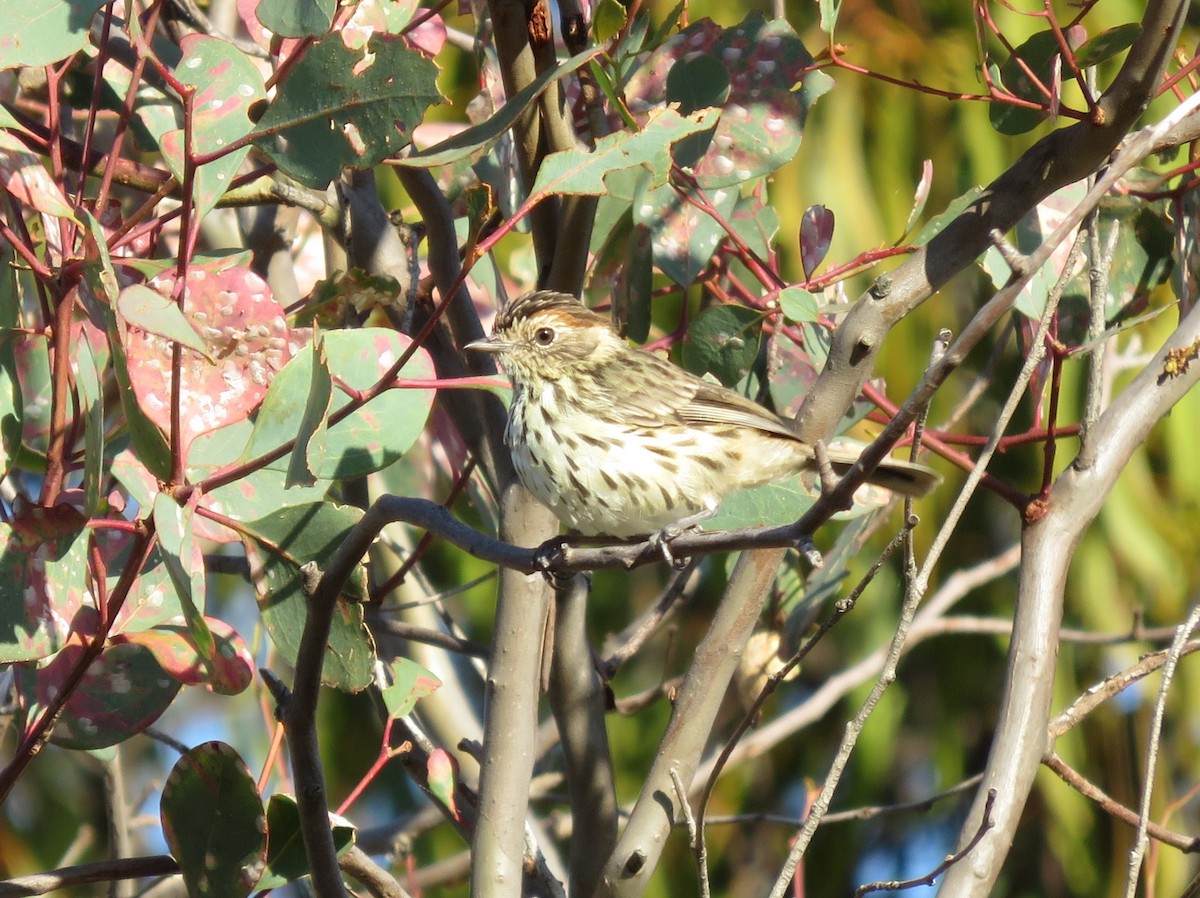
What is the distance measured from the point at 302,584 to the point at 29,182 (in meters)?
0.87

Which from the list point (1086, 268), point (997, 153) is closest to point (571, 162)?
point (1086, 268)

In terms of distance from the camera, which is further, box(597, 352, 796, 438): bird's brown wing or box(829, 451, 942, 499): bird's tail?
box(597, 352, 796, 438): bird's brown wing

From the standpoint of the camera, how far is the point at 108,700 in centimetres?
271

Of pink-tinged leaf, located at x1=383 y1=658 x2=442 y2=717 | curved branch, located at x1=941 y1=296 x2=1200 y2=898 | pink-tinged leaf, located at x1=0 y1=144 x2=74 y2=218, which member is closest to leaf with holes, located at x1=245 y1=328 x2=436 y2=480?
pink-tinged leaf, located at x1=0 y1=144 x2=74 y2=218

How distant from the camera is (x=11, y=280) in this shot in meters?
2.69

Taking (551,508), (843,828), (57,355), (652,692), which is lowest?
(843,828)

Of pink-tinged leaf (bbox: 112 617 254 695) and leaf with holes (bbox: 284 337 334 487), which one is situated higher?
leaf with holes (bbox: 284 337 334 487)

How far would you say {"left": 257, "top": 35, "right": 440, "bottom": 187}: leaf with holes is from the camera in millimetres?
2395

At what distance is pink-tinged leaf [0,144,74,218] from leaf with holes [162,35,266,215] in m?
0.20

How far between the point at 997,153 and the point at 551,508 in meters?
3.28

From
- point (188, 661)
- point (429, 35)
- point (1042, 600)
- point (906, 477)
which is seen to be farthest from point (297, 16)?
point (1042, 600)

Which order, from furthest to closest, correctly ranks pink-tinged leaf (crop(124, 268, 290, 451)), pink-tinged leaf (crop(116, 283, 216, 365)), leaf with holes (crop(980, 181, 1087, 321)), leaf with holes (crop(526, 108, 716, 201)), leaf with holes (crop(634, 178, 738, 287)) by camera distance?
leaf with holes (crop(634, 178, 738, 287)) → leaf with holes (crop(980, 181, 1087, 321)) → pink-tinged leaf (crop(124, 268, 290, 451)) → leaf with holes (crop(526, 108, 716, 201)) → pink-tinged leaf (crop(116, 283, 216, 365))

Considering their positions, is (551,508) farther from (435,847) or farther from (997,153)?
(435,847)

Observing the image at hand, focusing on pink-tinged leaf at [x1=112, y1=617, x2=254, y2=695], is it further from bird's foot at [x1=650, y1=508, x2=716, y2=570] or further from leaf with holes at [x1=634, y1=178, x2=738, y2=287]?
leaf with holes at [x1=634, y1=178, x2=738, y2=287]
